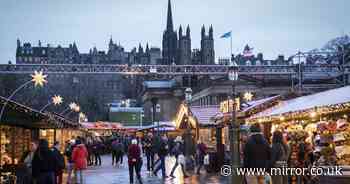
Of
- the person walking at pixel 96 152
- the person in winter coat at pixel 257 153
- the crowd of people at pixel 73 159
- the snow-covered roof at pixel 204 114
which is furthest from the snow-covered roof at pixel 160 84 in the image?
the person in winter coat at pixel 257 153

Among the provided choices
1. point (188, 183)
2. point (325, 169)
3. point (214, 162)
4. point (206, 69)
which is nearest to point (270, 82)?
point (206, 69)

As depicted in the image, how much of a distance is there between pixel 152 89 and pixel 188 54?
51539 mm

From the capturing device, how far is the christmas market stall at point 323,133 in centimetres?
1548

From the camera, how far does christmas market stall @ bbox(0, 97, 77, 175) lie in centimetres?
1897

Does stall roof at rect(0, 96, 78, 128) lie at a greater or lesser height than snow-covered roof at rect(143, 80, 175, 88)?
lesser

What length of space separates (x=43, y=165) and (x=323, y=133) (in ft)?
30.8

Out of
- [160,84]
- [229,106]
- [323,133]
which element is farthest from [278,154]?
[160,84]

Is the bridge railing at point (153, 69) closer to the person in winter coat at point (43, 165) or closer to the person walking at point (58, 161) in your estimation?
the person walking at point (58, 161)

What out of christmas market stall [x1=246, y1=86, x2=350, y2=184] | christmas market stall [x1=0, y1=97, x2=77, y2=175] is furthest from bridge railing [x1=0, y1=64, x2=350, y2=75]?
christmas market stall [x1=246, y1=86, x2=350, y2=184]

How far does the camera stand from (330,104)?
1605 centimetres

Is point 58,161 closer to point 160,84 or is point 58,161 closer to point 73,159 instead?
point 73,159

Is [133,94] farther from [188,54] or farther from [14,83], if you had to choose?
[14,83]

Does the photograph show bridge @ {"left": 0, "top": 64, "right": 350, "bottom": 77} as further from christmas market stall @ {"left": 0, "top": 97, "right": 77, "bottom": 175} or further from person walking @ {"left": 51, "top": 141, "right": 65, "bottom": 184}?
person walking @ {"left": 51, "top": 141, "right": 65, "bottom": 184}

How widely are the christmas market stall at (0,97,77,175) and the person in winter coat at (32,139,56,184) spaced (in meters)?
4.87
